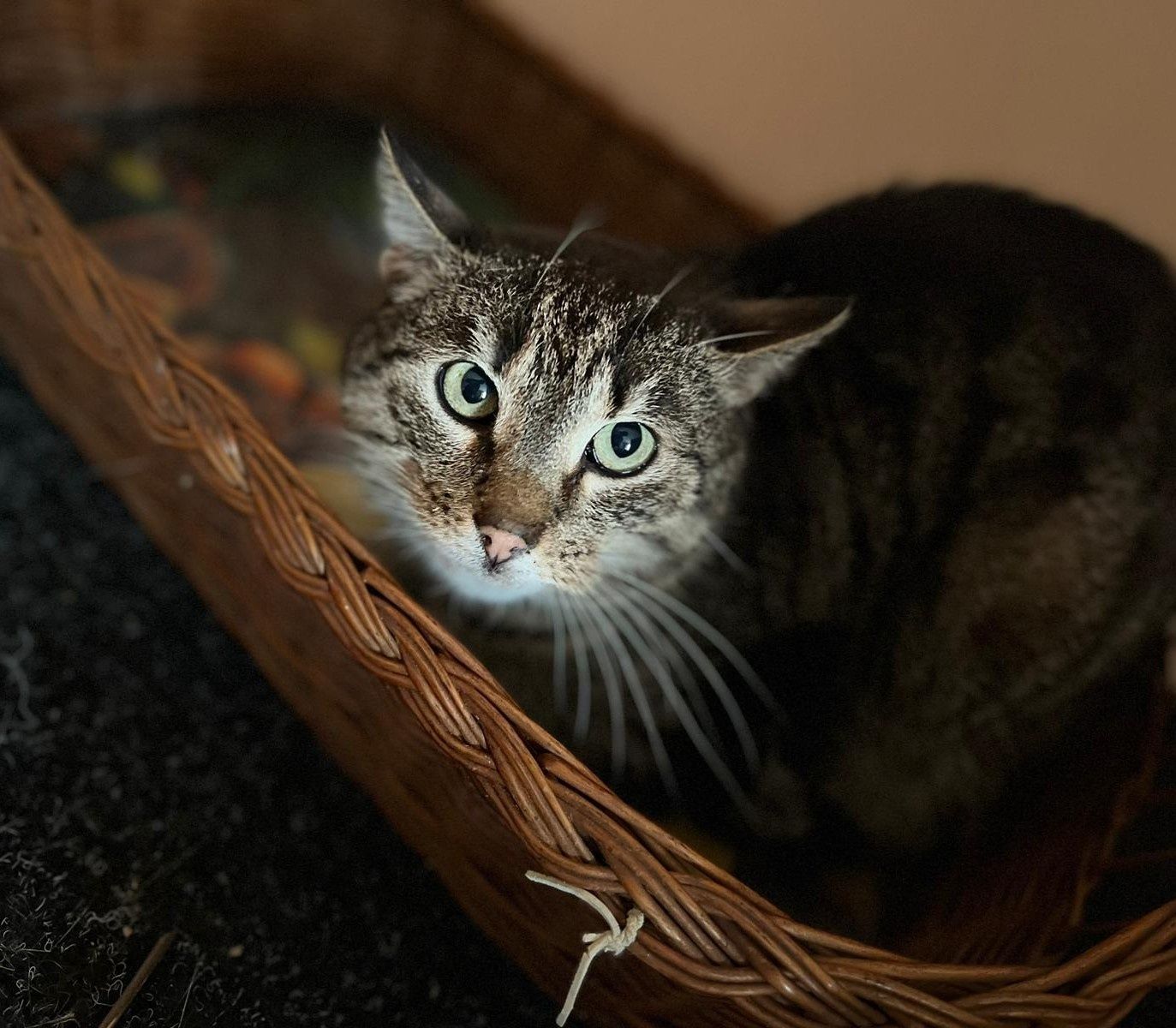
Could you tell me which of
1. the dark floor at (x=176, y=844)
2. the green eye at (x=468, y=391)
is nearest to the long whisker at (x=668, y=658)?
the green eye at (x=468, y=391)

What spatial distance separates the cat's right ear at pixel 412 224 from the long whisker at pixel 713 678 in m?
0.38

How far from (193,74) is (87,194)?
0.31 metres

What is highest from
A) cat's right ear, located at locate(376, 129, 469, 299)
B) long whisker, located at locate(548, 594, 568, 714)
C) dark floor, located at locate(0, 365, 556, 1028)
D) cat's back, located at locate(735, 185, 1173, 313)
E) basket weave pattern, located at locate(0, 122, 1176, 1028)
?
cat's back, located at locate(735, 185, 1173, 313)

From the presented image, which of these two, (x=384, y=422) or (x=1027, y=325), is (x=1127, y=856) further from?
(x=384, y=422)

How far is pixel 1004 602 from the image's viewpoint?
3.59 feet

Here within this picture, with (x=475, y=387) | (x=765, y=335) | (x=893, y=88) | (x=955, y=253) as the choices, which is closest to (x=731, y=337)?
(x=765, y=335)

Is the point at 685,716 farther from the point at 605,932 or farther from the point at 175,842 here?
the point at 175,842

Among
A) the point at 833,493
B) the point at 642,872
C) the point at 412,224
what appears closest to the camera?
the point at 642,872

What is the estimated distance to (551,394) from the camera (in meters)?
0.90

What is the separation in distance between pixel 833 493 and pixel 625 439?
0.30 metres

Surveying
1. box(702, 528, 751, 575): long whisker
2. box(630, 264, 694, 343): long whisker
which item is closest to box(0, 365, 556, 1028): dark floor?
box(702, 528, 751, 575): long whisker

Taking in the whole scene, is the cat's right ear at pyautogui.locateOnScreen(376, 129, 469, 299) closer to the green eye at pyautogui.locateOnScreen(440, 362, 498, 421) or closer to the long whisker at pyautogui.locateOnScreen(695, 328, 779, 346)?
the green eye at pyautogui.locateOnScreen(440, 362, 498, 421)

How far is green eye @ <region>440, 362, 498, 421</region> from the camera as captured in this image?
36.9 inches

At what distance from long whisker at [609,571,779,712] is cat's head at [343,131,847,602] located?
21mm
